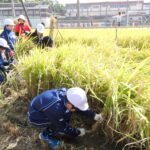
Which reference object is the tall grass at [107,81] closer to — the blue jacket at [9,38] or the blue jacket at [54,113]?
the blue jacket at [54,113]

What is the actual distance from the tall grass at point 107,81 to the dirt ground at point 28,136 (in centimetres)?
28

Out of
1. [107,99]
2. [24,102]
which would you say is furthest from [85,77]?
[24,102]

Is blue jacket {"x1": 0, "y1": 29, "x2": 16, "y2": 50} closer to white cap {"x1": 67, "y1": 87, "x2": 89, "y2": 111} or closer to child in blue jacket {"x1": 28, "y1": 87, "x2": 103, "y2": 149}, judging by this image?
child in blue jacket {"x1": 28, "y1": 87, "x2": 103, "y2": 149}

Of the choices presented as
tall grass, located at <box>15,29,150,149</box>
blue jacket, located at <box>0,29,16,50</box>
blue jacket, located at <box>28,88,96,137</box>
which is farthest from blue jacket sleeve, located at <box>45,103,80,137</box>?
blue jacket, located at <box>0,29,16,50</box>

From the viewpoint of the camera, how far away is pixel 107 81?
3.71m

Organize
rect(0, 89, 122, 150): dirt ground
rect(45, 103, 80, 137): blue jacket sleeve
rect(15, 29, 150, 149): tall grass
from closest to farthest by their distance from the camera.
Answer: rect(15, 29, 150, 149): tall grass
rect(45, 103, 80, 137): blue jacket sleeve
rect(0, 89, 122, 150): dirt ground

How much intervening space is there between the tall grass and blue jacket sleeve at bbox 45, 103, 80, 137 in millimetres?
444

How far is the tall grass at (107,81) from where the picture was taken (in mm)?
3250

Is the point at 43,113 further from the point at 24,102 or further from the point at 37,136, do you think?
the point at 24,102

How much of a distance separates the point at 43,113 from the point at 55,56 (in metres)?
1.21

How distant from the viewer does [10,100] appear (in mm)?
4898

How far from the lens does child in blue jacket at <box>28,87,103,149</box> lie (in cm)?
338

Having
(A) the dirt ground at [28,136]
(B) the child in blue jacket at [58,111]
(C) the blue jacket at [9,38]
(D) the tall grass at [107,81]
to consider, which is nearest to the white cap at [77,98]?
(B) the child in blue jacket at [58,111]

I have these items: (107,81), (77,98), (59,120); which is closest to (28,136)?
(59,120)
